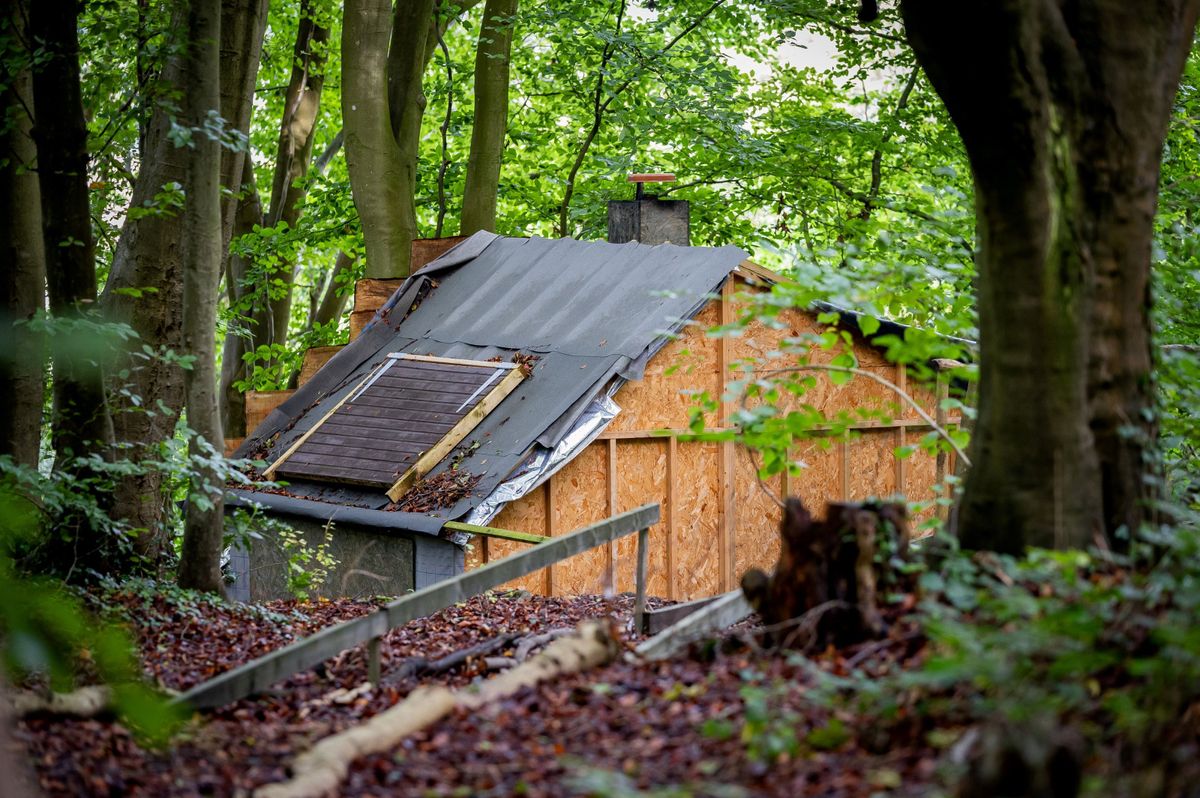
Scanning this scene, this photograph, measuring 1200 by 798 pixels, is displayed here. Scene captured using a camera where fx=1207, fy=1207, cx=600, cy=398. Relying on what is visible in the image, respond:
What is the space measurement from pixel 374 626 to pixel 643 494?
6.76 meters

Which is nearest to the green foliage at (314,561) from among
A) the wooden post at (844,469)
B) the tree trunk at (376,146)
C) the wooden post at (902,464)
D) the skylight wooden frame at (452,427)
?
the skylight wooden frame at (452,427)

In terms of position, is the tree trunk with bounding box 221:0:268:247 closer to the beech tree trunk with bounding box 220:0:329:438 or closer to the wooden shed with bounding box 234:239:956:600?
the wooden shed with bounding box 234:239:956:600

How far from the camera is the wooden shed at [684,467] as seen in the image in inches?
470

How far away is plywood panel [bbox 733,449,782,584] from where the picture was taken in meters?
13.5

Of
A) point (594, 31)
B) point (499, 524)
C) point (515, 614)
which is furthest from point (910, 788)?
point (594, 31)

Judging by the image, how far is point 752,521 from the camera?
44.8 feet

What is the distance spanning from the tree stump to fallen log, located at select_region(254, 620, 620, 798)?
89 centimetres

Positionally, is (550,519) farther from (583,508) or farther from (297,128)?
(297,128)

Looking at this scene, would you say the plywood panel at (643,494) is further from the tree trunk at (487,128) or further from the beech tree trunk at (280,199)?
the beech tree trunk at (280,199)

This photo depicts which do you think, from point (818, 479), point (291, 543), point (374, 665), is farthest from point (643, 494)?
point (374, 665)

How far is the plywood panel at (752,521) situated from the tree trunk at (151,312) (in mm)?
6420

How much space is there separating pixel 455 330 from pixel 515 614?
5.35 metres


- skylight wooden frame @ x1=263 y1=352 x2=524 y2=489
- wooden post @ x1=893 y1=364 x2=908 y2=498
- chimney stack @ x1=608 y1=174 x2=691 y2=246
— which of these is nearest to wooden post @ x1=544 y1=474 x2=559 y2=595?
skylight wooden frame @ x1=263 y1=352 x2=524 y2=489

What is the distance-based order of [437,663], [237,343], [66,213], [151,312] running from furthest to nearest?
1. [237,343]
2. [151,312]
3. [66,213]
4. [437,663]
